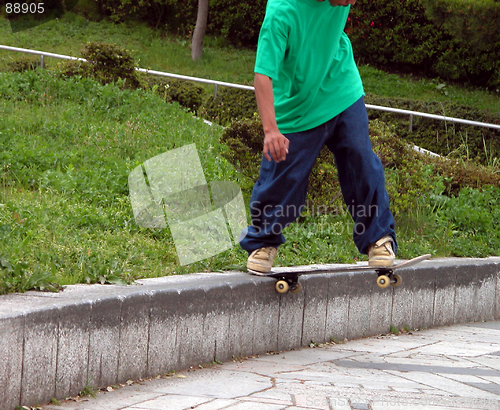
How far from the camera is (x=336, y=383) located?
317 centimetres

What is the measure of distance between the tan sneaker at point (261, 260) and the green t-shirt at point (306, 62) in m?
0.70

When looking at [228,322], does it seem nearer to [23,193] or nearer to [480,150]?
[23,193]

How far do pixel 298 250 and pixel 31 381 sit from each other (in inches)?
110

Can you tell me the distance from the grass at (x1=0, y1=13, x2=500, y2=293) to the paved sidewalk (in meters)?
0.63

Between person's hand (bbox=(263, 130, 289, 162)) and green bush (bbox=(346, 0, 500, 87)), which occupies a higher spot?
green bush (bbox=(346, 0, 500, 87))

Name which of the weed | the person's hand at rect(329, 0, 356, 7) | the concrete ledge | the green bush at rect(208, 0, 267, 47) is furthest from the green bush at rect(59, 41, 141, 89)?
the green bush at rect(208, 0, 267, 47)

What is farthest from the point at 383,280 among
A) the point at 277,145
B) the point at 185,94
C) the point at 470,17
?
the point at 470,17

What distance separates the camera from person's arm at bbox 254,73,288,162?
347 centimetres

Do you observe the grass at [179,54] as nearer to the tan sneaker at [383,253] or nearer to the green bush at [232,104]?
the green bush at [232,104]

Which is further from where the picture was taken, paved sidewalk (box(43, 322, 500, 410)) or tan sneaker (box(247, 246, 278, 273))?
tan sneaker (box(247, 246, 278, 273))

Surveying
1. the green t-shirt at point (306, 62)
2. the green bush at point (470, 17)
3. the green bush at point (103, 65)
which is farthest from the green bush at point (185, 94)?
the green t-shirt at point (306, 62)

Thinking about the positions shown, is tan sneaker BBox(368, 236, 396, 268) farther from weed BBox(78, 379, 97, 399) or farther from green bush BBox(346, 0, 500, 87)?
green bush BBox(346, 0, 500, 87)

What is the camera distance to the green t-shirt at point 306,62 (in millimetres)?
3510

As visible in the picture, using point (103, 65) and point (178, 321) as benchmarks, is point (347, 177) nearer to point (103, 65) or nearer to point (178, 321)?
point (178, 321)
